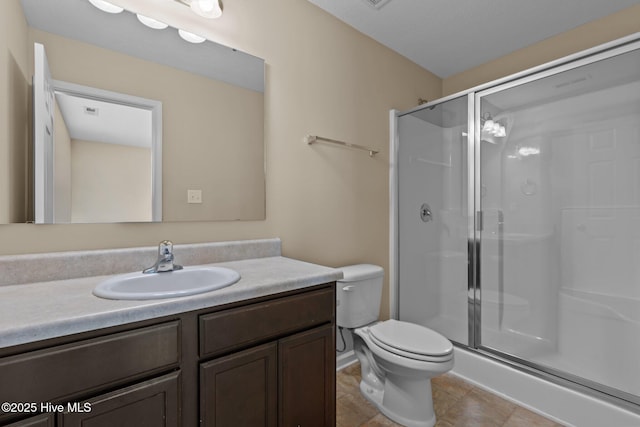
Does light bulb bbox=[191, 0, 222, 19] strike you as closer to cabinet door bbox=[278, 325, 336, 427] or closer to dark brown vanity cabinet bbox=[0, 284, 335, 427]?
dark brown vanity cabinet bbox=[0, 284, 335, 427]

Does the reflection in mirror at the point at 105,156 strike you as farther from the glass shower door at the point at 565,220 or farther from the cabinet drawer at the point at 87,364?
the glass shower door at the point at 565,220

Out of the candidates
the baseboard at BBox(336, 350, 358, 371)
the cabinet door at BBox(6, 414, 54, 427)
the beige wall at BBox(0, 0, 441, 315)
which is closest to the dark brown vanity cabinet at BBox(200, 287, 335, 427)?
the cabinet door at BBox(6, 414, 54, 427)

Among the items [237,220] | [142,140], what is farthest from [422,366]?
[142,140]

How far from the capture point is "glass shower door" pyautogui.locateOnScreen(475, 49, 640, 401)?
Answer: 5.46ft

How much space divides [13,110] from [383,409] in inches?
82.5

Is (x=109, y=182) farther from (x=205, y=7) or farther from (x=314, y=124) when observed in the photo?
(x=314, y=124)

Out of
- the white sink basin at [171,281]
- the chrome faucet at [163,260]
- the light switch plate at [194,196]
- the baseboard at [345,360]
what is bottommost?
the baseboard at [345,360]

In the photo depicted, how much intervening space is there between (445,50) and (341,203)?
149 centimetres

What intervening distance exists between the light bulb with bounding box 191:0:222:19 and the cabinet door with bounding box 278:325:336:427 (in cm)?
150

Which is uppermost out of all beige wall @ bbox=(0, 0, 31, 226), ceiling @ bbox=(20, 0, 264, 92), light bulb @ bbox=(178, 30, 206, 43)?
light bulb @ bbox=(178, 30, 206, 43)

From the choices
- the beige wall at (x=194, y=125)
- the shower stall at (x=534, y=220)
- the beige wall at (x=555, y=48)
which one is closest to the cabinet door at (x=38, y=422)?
the beige wall at (x=194, y=125)

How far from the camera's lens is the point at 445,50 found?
235cm

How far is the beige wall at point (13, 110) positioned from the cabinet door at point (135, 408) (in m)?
0.76

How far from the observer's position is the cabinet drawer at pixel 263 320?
36.6 inches
